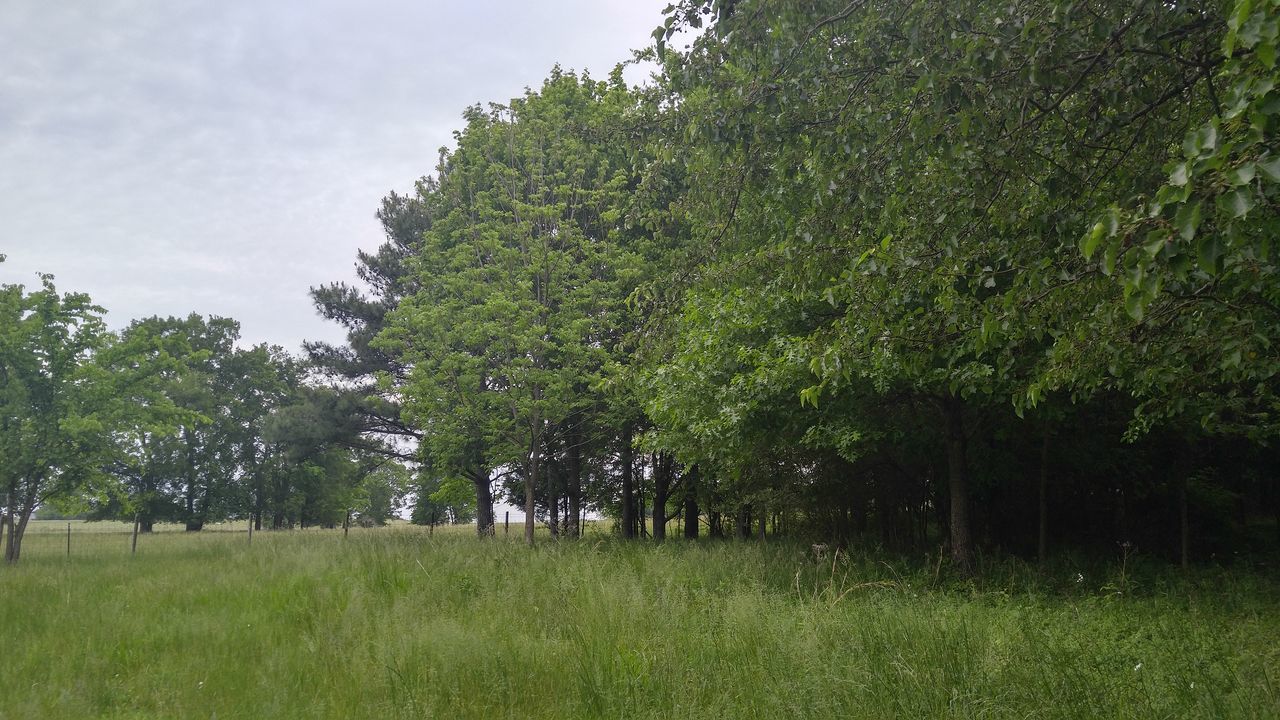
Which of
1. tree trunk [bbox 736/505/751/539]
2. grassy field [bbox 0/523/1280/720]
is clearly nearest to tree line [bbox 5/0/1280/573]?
tree trunk [bbox 736/505/751/539]

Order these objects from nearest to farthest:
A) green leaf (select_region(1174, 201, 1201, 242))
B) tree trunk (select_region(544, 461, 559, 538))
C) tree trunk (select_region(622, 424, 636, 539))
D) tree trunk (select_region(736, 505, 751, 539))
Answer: green leaf (select_region(1174, 201, 1201, 242)) < tree trunk (select_region(736, 505, 751, 539)) < tree trunk (select_region(622, 424, 636, 539)) < tree trunk (select_region(544, 461, 559, 538))

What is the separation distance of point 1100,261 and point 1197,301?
1.10 m

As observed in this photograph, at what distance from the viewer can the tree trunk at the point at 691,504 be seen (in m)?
21.9

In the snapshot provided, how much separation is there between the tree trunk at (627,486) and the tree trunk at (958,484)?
35.8ft

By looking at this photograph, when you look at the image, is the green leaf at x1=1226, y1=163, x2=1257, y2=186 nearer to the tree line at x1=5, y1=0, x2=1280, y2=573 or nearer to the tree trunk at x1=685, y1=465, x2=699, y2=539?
the tree line at x1=5, y1=0, x2=1280, y2=573

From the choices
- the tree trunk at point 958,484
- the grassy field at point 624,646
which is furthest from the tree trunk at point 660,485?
the tree trunk at point 958,484

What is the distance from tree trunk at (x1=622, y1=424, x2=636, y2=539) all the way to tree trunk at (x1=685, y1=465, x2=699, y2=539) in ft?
5.66

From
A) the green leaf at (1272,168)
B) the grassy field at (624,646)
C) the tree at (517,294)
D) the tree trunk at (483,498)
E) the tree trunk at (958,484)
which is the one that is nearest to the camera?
the green leaf at (1272,168)

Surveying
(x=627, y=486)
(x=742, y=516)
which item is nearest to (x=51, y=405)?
(x=627, y=486)

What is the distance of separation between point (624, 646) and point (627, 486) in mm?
16062

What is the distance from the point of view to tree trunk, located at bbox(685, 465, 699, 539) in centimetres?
2194

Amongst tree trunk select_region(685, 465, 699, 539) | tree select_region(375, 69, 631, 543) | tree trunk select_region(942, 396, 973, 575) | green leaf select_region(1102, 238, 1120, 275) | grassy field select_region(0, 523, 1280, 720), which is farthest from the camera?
tree trunk select_region(685, 465, 699, 539)

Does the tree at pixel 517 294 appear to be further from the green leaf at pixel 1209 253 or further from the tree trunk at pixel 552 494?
the green leaf at pixel 1209 253

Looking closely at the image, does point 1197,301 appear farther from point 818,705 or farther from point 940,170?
point 818,705
